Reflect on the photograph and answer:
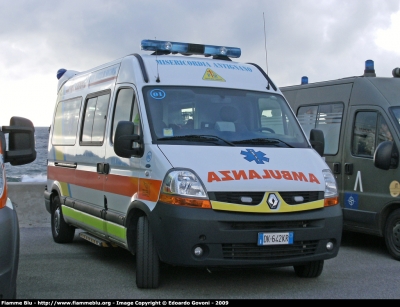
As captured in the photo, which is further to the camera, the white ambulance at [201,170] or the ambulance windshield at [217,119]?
the ambulance windshield at [217,119]

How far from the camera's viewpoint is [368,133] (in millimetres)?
9992

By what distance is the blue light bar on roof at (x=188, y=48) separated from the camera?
343 inches

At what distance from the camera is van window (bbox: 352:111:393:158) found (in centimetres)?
968

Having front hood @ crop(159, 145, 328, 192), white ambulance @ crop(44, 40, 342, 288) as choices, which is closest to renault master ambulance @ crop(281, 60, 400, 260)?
white ambulance @ crop(44, 40, 342, 288)

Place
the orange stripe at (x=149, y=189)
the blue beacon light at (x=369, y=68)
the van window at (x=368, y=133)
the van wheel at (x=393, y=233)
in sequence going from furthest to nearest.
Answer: the blue beacon light at (x=369, y=68), the van window at (x=368, y=133), the van wheel at (x=393, y=233), the orange stripe at (x=149, y=189)

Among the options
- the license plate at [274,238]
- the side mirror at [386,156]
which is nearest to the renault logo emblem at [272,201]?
the license plate at [274,238]

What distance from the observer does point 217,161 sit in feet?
22.5

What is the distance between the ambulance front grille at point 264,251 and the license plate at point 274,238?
5cm

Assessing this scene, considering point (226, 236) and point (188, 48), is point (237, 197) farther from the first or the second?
point (188, 48)

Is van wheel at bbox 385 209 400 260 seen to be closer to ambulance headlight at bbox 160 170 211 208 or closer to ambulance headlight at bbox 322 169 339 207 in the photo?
ambulance headlight at bbox 322 169 339 207

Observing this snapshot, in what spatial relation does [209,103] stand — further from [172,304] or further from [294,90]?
[294,90]

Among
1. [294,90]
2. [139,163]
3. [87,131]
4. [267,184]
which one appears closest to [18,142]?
[139,163]

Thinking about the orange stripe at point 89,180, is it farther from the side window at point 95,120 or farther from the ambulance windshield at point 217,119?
the ambulance windshield at point 217,119

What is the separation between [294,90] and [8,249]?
25.1 ft
